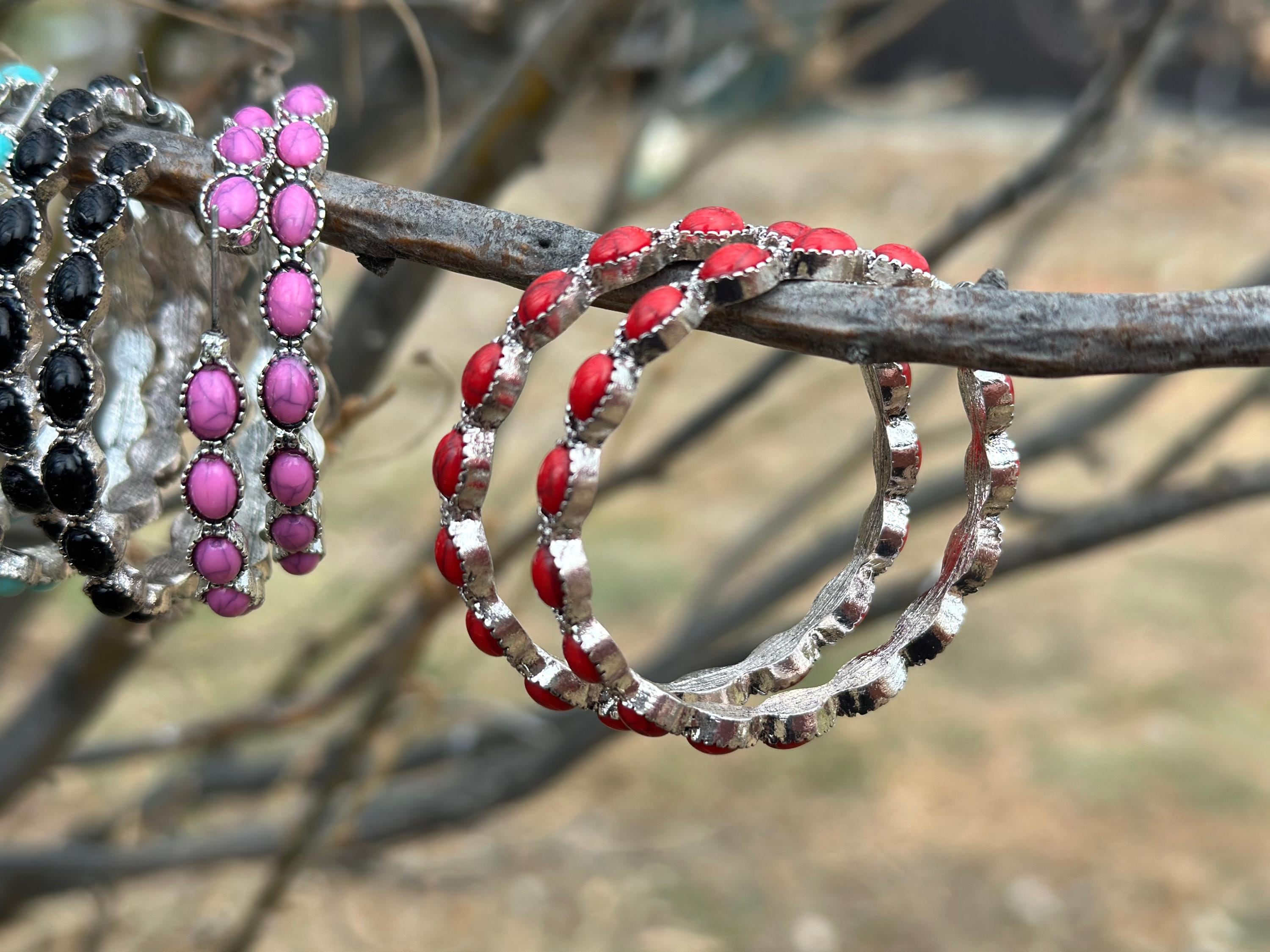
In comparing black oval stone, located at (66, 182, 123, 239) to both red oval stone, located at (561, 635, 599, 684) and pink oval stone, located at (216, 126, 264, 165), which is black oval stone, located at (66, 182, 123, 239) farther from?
red oval stone, located at (561, 635, 599, 684)

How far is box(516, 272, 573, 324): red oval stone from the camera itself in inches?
19.3

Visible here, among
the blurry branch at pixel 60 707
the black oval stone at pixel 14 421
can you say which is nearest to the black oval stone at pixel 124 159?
the black oval stone at pixel 14 421

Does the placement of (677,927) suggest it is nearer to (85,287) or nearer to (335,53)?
(335,53)

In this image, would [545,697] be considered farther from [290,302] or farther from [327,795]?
[327,795]

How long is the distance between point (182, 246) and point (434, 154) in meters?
0.32

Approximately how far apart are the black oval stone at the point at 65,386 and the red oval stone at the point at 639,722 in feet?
0.92

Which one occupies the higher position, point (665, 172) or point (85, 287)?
point (85, 287)

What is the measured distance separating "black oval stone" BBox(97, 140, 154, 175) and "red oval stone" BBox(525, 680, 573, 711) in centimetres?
29

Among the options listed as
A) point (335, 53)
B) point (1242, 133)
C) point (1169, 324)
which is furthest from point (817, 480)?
point (1242, 133)

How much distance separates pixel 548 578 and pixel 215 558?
0.18 m

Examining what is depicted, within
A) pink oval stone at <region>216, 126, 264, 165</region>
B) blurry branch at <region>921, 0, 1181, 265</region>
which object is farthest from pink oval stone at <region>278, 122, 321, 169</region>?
blurry branch at <region>921, 0, 1181, 265</region>

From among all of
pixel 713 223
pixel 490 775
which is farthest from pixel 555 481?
pixel 490 775

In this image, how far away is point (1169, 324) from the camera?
1.42 feet

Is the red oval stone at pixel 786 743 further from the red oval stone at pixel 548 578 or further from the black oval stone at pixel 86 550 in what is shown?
the black oval stone at pixel 86 550
